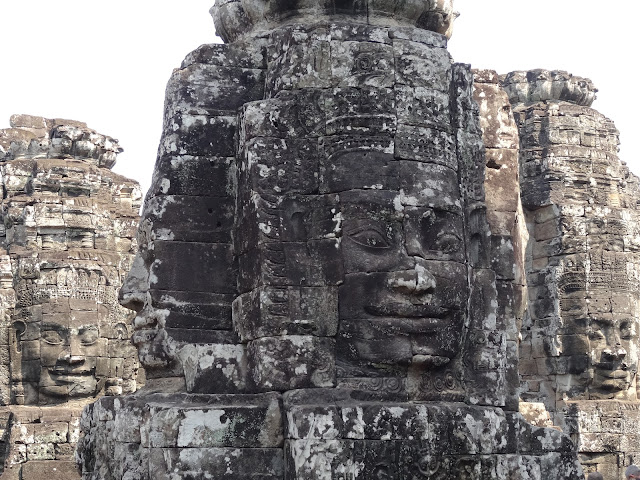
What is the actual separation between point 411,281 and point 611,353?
42.4 ft

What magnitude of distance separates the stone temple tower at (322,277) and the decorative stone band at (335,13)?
0.07ft

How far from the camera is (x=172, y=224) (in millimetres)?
8812

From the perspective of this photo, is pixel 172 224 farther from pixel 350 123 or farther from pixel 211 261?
pixel 350 123

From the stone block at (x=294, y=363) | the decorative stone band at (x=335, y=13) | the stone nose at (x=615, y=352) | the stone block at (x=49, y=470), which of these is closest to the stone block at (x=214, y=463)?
the stone block at (x=294, y=363)

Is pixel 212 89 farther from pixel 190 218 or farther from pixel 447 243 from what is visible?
pixel 447 243

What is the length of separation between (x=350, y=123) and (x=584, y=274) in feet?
41.8

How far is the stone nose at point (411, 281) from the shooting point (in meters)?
8.15

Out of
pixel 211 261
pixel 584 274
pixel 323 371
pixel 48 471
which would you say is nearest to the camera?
pixel 323 371

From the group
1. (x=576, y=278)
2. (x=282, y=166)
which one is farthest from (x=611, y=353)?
(x=282, y=166)

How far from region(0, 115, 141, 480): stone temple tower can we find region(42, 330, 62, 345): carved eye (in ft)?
0.05

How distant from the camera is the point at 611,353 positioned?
66.6ft

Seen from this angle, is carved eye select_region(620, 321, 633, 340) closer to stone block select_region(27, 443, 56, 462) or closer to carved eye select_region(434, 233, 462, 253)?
stone block select_region(27, 443, 56, 462)

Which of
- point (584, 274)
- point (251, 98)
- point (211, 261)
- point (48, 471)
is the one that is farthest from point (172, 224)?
point (584, 274)

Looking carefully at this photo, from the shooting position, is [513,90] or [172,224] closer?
[172,224]
